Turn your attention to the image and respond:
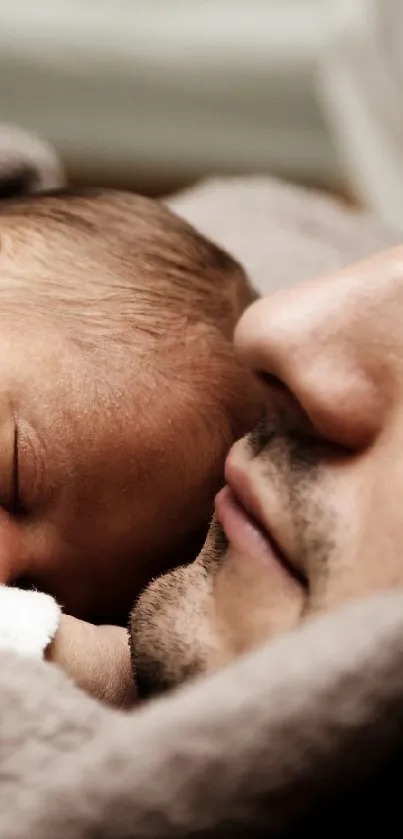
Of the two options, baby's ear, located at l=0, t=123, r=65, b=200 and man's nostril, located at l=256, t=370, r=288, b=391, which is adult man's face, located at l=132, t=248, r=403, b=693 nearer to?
man's nostril, located at l=256, t=370, r=288, b=391

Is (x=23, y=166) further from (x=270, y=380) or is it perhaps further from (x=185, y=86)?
(x=185, y=86)

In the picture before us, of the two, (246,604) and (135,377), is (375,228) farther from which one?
(246,604)

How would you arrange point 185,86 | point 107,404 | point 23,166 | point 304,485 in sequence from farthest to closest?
point 185,86, point 23,166, point 107,404, point 304,485

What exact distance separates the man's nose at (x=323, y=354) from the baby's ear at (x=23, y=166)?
0.53 m

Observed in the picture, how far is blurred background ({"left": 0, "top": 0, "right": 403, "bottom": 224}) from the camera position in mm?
2020

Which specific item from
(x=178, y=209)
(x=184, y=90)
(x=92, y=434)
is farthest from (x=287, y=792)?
(x=184, y=90)

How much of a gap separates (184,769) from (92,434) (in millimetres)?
419

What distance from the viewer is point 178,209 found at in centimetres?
128

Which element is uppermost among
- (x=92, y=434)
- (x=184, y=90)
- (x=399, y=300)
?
(x=399, y=300)

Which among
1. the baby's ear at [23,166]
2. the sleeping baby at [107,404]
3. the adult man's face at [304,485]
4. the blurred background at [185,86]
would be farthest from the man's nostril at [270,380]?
the blurred background at [185,86]

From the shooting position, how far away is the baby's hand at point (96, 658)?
69 centimetres

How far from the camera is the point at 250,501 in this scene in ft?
2.28

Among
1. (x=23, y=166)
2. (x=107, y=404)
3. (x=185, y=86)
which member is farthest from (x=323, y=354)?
(x=185, y=86)

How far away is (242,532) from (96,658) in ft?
0.50
